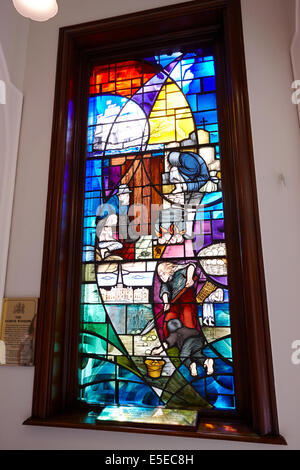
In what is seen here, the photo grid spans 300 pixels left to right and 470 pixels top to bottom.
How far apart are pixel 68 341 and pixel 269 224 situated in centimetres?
122

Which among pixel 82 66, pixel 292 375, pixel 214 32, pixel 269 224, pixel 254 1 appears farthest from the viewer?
pixel 82 66

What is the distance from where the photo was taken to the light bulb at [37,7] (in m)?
1.19

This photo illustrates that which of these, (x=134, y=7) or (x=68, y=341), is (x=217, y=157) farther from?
(x=68, y=341)

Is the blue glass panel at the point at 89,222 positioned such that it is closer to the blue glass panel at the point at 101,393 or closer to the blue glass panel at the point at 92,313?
the blue glass panel at the point at 92,313

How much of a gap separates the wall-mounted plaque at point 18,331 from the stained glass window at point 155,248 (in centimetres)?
27

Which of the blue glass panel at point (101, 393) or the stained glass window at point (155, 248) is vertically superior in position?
the stained glass window at point (155, 248)

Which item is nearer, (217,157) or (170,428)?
(170,428)

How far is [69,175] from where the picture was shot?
2.06 m

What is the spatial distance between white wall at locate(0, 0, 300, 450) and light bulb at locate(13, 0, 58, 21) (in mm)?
899

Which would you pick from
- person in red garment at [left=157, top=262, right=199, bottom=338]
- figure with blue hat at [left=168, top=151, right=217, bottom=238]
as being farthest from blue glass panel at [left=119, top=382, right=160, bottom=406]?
figure with blue hat at [left=168, top=151, right=217, bottom=238]

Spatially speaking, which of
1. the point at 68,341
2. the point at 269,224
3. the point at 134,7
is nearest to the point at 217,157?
the point at 269,224

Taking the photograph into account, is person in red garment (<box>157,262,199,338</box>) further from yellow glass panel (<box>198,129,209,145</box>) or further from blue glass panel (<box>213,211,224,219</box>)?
yellow glass panel (<box>198,129,209,145</box>)

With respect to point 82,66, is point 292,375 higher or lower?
lower

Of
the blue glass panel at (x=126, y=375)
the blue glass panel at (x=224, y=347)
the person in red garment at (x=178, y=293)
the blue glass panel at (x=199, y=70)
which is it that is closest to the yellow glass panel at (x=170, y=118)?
the blue glass panel at (x=199, y=70)
